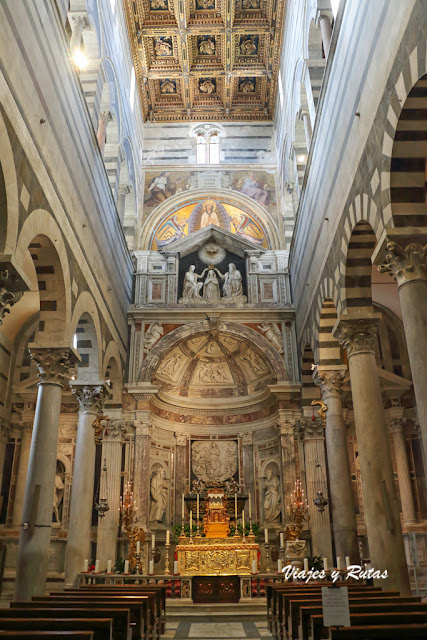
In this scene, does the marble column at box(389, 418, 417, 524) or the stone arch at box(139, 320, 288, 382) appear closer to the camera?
the marble column at box(389, 418, 417, 524)

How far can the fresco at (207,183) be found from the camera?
71.9 ft

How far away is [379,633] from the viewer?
4391mm

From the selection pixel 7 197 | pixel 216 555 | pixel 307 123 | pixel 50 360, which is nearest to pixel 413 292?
pixel 7 197

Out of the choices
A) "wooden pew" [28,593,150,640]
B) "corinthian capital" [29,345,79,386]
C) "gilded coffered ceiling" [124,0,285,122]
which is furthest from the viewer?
"gilded coffered ceiling" [124,0,285,122]

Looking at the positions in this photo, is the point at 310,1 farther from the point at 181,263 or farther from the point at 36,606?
the point at 36,606

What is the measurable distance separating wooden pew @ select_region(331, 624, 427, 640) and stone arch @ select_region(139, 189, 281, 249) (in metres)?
17.4

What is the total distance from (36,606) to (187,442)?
43.1 feet

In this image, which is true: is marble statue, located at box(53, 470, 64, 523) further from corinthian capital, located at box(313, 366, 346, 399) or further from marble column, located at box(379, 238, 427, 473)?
marble column, located at box(379, 238, 427, 473)

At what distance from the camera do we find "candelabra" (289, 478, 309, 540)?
14.9m

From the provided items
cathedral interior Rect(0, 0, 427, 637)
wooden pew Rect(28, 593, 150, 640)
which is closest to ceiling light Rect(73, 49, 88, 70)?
cathedral interior Rect(0, 0, 427, 637)

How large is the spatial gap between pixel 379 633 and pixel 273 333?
14.3m

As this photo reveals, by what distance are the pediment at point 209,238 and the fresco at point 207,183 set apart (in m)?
2.49

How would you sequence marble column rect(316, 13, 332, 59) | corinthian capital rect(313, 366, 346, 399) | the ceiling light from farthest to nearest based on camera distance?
the ceiling light, corinthian capital rect(313, 366, 346, 399), marble column rect(316, 13, 332, 59)

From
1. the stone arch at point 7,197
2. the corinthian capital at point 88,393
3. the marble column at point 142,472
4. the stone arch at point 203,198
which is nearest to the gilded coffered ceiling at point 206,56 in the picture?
the stone arch at point 203,198
